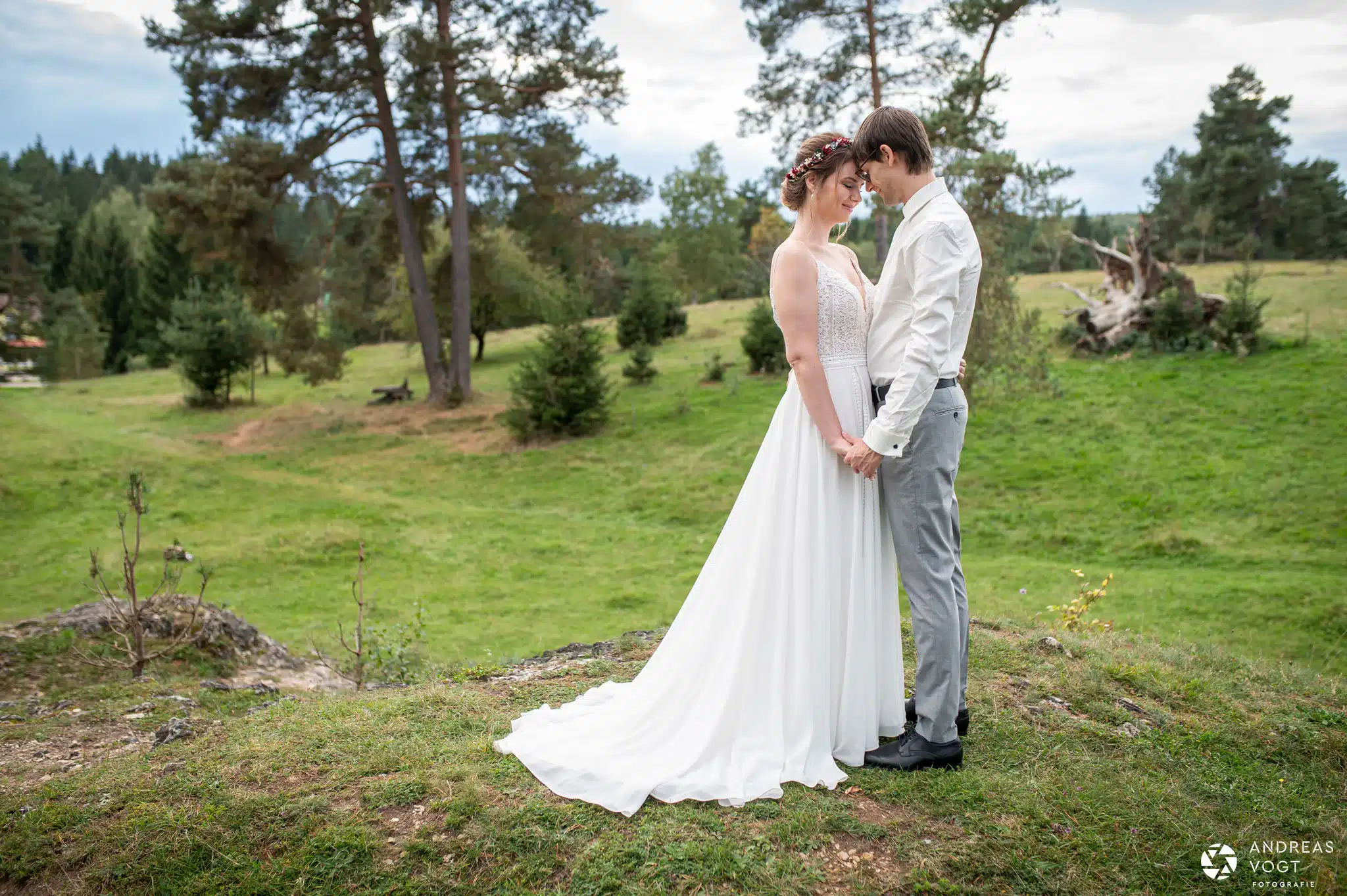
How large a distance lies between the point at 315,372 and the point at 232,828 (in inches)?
786

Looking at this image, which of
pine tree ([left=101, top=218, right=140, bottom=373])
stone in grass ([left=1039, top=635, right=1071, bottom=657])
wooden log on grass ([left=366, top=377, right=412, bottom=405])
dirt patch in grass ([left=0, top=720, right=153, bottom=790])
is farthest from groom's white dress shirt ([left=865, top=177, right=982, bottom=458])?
pine tree ([left=101, top=218, right=140, bottom=373])

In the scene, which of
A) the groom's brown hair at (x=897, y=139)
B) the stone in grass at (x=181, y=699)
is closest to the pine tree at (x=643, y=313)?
the stone in grass at (x=181, y=699)

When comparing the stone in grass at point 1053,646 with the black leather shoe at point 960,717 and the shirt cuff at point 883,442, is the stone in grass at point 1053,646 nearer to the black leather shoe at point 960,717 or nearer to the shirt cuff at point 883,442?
the black leather shoe at point 960,717

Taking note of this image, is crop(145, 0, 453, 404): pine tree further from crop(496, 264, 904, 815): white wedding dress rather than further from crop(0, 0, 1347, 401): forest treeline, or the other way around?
crop(496, 264, 904, 815): white wedding dress

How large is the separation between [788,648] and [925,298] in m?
1.54

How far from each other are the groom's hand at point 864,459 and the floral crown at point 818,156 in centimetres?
118

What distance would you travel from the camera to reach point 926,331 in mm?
3355

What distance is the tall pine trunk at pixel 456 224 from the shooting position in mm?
20750

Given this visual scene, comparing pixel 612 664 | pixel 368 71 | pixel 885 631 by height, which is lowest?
pixel 612 664

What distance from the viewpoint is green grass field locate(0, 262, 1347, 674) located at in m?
8.84

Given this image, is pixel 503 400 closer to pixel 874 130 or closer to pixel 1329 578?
pixel 1329 578

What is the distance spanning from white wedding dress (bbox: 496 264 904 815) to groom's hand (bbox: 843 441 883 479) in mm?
129

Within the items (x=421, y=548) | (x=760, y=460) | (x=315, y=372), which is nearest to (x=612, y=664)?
(x=760, y=460)

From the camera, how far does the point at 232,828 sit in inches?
127
